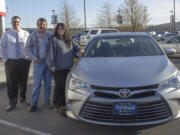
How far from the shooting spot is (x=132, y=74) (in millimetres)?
2939

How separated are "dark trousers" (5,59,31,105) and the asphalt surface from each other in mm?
433

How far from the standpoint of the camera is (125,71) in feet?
9.96

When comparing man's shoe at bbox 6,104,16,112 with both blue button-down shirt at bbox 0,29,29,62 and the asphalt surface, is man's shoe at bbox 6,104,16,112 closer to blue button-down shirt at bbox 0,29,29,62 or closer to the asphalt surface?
the asphalt surface

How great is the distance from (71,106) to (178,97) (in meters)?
1.45

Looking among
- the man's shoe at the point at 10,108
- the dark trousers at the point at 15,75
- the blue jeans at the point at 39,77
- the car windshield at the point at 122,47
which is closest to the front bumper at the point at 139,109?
the car windshield at the point at 122,47

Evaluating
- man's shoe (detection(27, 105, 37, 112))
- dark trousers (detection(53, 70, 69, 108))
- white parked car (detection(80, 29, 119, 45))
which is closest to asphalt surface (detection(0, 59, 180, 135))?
man's shoe (detection(27, 105, 37, 112))

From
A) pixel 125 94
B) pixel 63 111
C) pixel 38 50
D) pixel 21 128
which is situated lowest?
pixel 21 128

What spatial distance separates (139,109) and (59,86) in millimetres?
1767

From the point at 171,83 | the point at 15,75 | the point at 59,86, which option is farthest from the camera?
the point at 15,75

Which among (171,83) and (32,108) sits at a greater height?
(171,83)

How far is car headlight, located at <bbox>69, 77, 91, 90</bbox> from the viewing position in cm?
292

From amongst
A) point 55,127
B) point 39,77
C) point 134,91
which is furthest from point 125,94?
point 39,77

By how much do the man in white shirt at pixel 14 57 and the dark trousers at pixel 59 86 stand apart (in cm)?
80

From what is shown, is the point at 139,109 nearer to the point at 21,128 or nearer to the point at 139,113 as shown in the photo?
the point at 139,113
